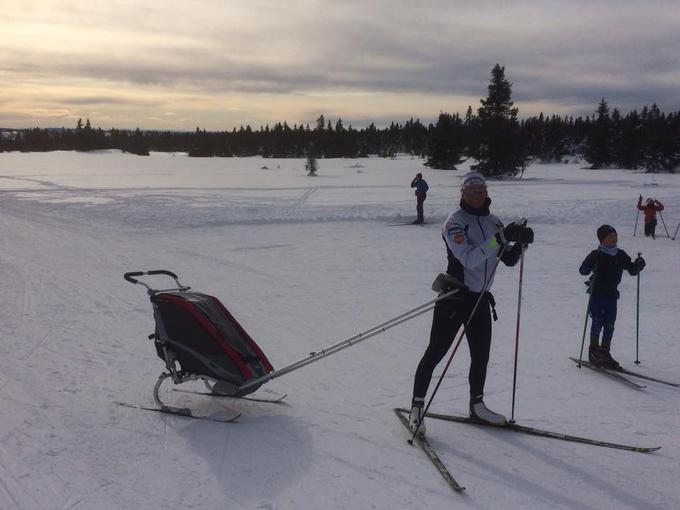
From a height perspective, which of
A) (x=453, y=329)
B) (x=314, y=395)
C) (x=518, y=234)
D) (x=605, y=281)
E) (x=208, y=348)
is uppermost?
(x=518, y=234)

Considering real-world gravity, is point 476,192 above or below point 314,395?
above

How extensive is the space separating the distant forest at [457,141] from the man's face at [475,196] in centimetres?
3493

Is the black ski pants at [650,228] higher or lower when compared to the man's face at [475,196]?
lower

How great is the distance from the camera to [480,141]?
37.9 m

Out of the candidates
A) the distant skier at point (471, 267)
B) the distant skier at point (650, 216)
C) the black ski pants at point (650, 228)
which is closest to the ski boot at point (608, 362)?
the distant skier at point (471, 267)

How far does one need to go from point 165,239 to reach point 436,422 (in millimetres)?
11301

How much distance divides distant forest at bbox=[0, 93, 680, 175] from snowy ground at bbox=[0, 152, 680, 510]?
2747 centimetres

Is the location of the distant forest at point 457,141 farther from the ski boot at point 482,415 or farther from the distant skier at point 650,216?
the ski boot at point 482,415

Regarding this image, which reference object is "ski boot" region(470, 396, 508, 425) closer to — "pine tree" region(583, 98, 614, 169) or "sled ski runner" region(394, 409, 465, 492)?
"sled ski runner" region(394, 409, 465, 492)

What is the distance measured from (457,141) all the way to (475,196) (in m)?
44.7

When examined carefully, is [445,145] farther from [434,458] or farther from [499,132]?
[434,458]

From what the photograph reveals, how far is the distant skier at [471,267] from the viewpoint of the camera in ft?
12.9

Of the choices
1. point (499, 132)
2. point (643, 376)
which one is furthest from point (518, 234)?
point (499, 132)

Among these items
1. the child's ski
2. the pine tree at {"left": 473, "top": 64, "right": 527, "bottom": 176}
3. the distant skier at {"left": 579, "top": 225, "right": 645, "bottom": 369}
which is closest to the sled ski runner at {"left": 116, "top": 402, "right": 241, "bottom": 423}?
the distant skier at {"left": 579, "top": 225, "right": 645, "bottom": 369}
